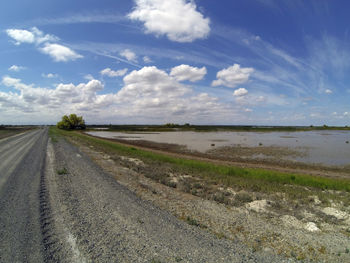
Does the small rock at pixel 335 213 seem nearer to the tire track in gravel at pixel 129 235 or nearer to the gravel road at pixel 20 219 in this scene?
Answer: the tire track in gravel at pixel 129 235

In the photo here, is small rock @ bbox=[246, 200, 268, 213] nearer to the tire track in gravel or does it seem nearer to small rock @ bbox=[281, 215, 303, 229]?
small rock @ bbox=[281, 215, 303, 229]

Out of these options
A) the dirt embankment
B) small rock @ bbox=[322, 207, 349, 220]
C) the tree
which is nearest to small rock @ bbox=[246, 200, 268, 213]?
the dirt embankment

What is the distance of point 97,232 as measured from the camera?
21.1 feet

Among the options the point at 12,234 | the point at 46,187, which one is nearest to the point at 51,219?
the point at 12,234

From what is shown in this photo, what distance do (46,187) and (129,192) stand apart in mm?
4950

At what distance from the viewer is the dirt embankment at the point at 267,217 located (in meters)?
5.95

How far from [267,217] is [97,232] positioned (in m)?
7.04

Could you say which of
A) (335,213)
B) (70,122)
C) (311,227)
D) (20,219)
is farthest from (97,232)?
(70,122)

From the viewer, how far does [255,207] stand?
9305 millimetres

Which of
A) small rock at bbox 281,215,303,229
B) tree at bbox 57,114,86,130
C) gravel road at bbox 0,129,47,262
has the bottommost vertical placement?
small rock at bbox 281,215,303,229

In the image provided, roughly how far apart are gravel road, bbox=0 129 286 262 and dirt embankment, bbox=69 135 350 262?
2.23 ft

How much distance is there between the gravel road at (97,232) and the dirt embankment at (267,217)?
68cm

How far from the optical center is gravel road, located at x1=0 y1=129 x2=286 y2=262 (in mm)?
5270

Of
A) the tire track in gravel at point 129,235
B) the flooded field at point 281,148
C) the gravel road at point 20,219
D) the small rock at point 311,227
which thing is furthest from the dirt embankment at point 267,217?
the flooded field at point 281,148
